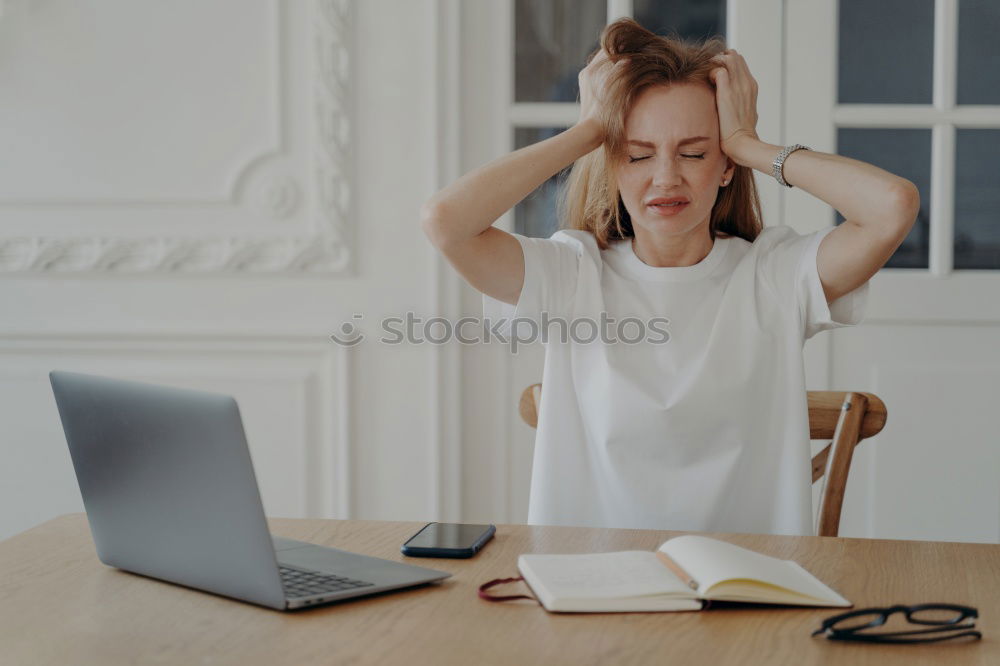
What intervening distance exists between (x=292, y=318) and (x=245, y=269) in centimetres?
16

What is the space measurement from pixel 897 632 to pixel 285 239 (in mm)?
1841

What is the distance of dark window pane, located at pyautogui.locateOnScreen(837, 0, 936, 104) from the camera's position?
7.88 ft

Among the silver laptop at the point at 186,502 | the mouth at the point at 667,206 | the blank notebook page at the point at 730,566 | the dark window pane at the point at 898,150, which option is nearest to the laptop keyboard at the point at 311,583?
the silver laptop at the point at 186,502

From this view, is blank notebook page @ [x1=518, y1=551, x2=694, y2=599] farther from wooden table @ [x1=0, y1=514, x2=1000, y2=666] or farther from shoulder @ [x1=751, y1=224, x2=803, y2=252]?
shoulder @ [x1=751, y1=224, x2=803, y2=252]

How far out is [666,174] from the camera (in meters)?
1.53

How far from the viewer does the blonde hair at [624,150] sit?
1.56 metres

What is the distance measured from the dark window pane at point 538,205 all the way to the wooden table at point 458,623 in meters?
1.45

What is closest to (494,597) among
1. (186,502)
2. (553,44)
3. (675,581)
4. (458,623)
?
(458,623)

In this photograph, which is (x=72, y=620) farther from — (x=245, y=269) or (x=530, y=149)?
(x=245, y=269)

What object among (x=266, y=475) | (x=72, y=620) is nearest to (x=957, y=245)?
(x=266, y=475)

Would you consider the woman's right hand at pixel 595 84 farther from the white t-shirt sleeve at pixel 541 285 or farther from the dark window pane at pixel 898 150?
the dark window pane at pixel 898 150

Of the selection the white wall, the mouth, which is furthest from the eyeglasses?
the white wall

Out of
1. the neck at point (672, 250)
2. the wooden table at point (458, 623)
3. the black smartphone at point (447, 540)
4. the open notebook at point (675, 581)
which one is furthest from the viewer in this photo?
the neck at point (672, 250)

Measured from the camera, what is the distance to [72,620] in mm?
899
